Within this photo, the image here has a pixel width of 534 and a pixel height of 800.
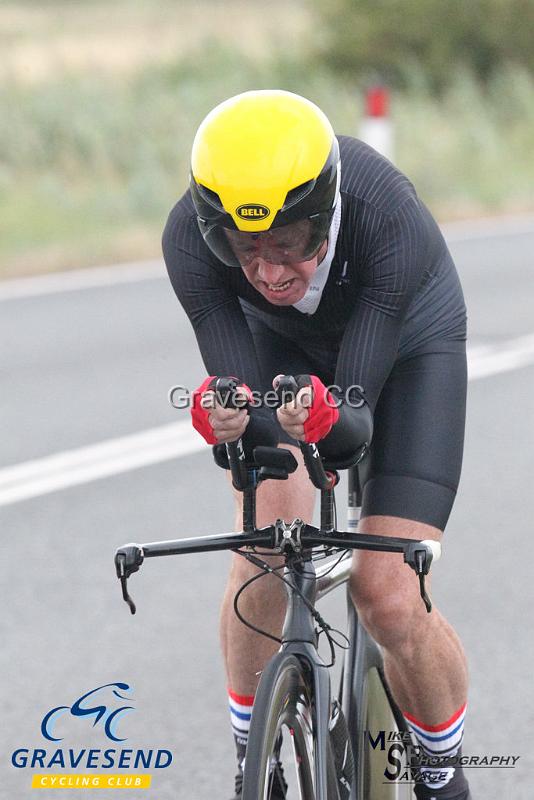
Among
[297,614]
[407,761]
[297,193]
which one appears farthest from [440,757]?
[297,193]

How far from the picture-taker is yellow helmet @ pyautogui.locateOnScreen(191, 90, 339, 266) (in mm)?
3020

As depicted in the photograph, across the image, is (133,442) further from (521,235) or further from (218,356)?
(521,235)

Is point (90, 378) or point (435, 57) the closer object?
point (90, 378)

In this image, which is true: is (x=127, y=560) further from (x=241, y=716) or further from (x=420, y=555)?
(x=241, y=716)

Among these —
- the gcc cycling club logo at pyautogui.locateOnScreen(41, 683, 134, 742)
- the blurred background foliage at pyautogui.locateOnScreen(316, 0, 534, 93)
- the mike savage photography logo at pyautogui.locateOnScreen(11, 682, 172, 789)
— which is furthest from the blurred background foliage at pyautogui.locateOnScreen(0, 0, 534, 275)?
the mike savage photography logo at pyautogui.locateOnScreen(11, 682, 172, 789)

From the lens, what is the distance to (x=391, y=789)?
12.4 ft

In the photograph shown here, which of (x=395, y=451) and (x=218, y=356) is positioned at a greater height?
(x=218, y=356)

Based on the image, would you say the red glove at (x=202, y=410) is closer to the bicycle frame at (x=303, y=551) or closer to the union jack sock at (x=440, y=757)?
the bicycle frame at (x=303, y=551)

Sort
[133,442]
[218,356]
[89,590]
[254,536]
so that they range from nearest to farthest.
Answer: [254,536] < [218,356] < [89,590] < [133,442]

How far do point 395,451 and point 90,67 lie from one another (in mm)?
23467

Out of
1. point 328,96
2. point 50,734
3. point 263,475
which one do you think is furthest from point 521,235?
point 263,475

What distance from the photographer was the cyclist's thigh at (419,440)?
3613mm

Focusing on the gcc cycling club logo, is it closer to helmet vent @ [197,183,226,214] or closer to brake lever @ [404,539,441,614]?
brake lever @ [404,539,441,614]

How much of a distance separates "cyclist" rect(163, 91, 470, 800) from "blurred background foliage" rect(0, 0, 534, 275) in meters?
9.95
